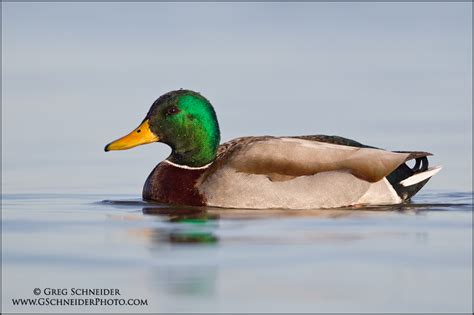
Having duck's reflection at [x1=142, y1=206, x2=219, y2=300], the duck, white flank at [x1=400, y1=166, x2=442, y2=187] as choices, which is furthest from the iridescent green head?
white flank at [x1=400, y1=166, x2=442, y2=187]

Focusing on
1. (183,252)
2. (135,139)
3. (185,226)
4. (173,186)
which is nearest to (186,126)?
(135,139)

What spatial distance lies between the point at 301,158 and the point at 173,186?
1.20m

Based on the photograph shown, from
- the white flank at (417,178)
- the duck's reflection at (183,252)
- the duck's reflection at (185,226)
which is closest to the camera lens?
the duck's reflection at (183,252)

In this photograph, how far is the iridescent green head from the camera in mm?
12938

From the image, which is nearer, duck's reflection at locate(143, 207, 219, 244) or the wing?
duck's reflection at locate(143, 207, 219, 244)

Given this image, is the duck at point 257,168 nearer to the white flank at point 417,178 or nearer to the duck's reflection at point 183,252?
the white flank at point 417,178

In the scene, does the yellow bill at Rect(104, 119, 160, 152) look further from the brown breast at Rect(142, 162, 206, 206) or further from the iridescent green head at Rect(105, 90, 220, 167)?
the brown breast at Rect(142, 162, 206, 206)

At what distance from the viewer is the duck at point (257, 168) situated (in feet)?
40.8

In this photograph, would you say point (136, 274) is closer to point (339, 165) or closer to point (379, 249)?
point (379, 249)

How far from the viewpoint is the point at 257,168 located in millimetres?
12461

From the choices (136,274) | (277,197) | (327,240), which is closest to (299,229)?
(327,240)

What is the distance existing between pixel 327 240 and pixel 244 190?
2196 mm

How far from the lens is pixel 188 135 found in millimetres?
13000

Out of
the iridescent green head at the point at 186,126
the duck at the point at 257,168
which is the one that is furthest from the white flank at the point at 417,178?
the iridescent green head at the point at 186,126
